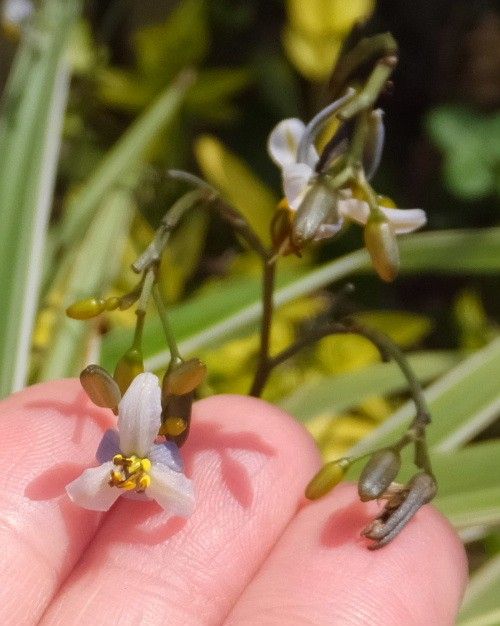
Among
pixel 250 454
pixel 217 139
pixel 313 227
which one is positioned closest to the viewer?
pixel 313 227

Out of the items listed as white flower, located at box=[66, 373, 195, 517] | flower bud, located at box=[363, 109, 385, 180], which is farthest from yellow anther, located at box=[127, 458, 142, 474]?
flower bud, located at box=[363, 109, 385, 180]

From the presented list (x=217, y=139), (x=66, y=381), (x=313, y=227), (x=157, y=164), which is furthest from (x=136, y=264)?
(x=217, y=139)

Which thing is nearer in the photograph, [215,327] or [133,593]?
[133,593]

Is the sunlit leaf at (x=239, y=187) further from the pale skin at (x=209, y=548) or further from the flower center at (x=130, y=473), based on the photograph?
the flower center at (x=130, y=473)

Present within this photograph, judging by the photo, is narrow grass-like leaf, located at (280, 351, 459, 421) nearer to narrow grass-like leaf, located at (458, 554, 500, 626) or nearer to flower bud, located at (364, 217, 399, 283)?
narrow grass-like leaf, located at (458, 554, 500, 626)

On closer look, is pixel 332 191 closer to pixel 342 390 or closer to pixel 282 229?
pixel 282 229

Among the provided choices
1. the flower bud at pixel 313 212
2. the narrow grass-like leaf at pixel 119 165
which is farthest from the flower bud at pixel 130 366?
the narrow grass-like leaf at pixel 119 165

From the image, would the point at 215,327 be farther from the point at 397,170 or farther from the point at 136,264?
the point at 397,170
